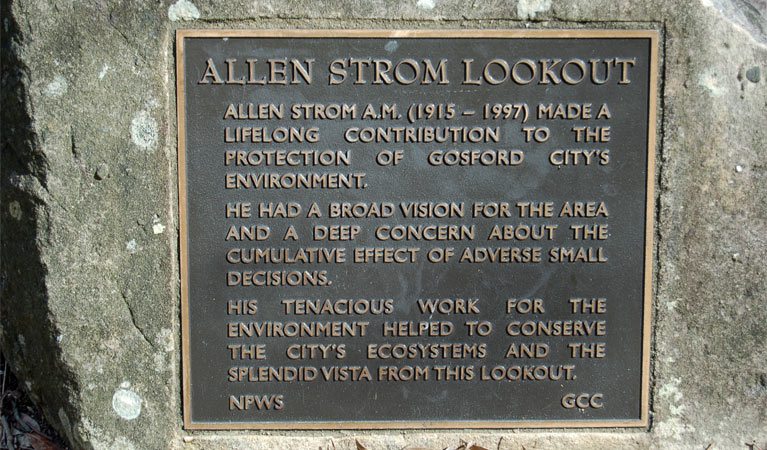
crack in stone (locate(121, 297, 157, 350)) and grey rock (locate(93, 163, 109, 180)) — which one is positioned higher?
grey rock (locate(93, 163, 109, 180))

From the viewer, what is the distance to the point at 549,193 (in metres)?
2.68

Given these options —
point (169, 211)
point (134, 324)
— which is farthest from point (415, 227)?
point (134, 324)

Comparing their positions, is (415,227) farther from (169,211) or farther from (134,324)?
(134,324)

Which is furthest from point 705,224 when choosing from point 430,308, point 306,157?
point 306,157

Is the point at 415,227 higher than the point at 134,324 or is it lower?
higher

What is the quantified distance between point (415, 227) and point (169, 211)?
1.03 meters

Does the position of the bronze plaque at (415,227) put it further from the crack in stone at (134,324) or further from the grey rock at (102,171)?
the grey rock at (102,171)

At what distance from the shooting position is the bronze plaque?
8.66 ft

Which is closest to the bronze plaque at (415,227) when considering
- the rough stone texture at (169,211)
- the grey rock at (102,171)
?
the rough stone texture at (169,211)

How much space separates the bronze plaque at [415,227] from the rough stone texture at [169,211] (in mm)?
76

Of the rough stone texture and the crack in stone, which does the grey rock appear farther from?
the crack in stone

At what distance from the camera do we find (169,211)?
2641 mm

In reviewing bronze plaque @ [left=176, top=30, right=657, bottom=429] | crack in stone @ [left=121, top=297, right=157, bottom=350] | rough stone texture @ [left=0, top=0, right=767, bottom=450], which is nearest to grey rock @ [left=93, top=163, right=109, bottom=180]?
rough stone texture @ [left=0, top=0, right=767, bottom=450]

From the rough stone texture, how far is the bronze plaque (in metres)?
0.08
